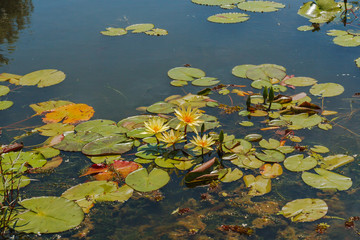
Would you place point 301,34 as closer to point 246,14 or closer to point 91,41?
point 246,14

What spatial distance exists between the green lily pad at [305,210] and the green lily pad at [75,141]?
189 cm

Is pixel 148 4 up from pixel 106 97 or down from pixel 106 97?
up

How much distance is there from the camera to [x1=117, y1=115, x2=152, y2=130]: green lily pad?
3.60m

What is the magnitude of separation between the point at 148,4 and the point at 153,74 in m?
3.30

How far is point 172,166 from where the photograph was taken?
10.1 feet

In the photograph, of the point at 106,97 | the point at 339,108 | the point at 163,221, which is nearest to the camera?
the point at 163,221

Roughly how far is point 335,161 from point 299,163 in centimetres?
33

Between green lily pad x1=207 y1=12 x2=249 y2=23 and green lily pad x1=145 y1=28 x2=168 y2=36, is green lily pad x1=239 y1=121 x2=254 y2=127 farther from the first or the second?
green lily pad x1=207 y1=12 x2=249 y2=23

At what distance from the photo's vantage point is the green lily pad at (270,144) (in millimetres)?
3291

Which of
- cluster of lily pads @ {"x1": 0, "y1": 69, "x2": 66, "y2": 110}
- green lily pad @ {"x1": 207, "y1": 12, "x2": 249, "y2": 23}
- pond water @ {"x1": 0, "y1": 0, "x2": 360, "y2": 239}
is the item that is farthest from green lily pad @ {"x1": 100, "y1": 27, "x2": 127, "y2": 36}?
green lily pad @ {"x1": 207, "y1": 12, "x2": 249, "y2": 23}

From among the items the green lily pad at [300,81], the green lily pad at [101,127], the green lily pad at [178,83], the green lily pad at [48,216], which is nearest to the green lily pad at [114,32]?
the green lily pad at [178,83]

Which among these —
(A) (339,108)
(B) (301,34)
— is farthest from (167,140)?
(B) (301,34)

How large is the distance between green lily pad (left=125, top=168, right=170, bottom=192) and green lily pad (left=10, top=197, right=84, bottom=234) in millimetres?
488

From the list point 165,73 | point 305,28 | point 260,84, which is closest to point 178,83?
point 165,73
